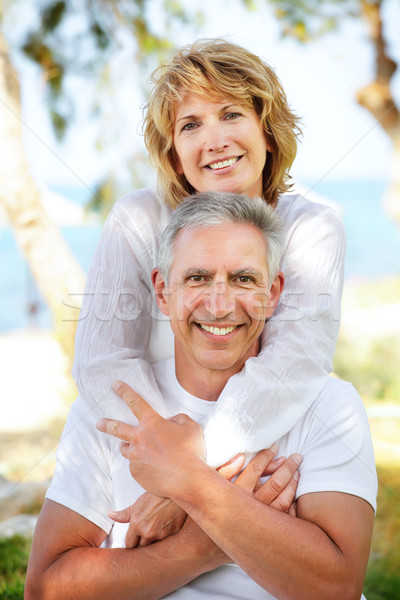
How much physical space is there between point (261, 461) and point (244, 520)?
181 millimetres

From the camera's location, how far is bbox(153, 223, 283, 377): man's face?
164 centimetres

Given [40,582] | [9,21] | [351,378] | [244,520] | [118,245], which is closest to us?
[244,520]

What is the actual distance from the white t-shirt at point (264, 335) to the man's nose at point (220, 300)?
137 mm

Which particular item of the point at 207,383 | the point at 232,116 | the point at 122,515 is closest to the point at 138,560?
the point at 122,515

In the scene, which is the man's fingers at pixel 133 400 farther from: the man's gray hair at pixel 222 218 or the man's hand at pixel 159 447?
the man's gray hair at pixel 222 218

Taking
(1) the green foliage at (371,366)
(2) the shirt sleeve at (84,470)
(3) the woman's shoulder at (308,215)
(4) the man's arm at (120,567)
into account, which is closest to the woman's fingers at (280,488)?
(4) the man's arm at (120,567)

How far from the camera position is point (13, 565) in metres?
2.98

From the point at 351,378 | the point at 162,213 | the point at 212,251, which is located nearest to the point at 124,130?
the point at 351,378

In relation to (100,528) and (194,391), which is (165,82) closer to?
(194,391)

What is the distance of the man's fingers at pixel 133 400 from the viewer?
156 cm

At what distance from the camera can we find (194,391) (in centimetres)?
173

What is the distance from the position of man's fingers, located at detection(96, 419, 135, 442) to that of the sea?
7.74 m

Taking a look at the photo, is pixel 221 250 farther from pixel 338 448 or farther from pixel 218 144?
pixel 338 448

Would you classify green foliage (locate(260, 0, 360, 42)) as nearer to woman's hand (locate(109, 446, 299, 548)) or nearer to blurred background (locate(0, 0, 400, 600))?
blurred background (locate(0, 0, 400, 600))
